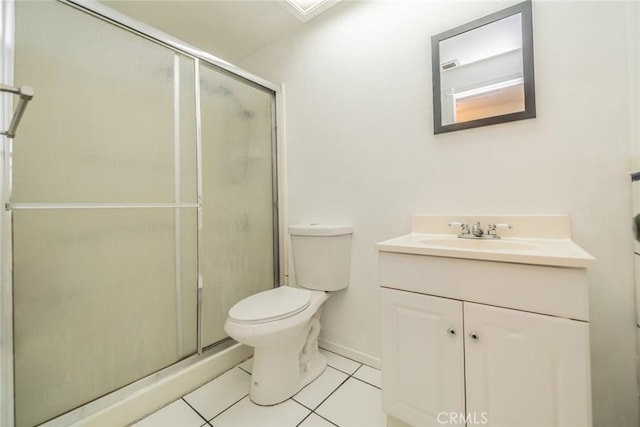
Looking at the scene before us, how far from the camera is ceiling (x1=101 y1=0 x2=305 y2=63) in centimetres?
160

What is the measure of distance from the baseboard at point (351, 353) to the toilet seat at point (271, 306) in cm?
45

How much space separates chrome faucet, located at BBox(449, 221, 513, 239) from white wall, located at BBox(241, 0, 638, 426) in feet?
A: 0.26

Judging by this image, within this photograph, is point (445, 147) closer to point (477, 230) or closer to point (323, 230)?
point (477, 230)

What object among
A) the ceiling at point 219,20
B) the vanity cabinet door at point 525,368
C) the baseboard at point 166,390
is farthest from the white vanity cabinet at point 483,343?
the ceiling at point 219,20

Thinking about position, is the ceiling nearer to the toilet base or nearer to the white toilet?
the white toilet

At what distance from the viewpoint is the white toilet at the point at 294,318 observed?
1.16 meters

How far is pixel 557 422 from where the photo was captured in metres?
0.72

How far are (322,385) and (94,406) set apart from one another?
0.98 metres

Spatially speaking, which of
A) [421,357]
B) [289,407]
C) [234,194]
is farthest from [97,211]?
[421,357]

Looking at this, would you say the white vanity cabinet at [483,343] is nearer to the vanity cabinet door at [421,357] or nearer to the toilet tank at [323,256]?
the vanity cabinet door at [421,357]

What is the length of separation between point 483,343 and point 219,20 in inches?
88.4

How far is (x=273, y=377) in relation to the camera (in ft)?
4.06

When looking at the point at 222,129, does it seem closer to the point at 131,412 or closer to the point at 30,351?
the point at 30,351

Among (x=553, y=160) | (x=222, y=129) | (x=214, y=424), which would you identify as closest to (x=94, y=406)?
(x=214, y=424)
